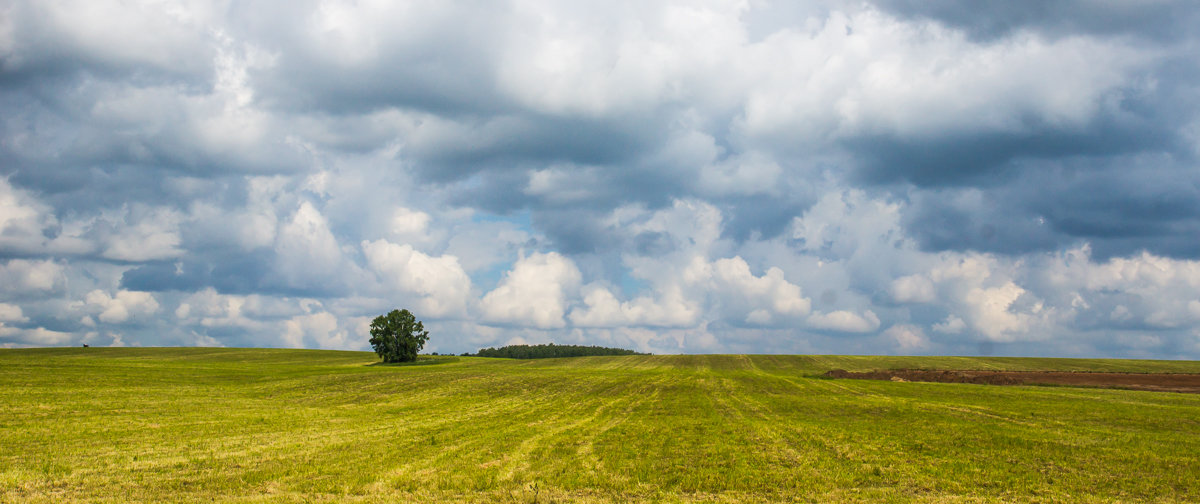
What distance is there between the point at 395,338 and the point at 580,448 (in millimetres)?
114131

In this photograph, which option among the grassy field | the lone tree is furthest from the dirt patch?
the lone tree

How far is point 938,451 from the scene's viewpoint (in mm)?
22391

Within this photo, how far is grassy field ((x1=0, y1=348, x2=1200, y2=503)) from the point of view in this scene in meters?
16.2

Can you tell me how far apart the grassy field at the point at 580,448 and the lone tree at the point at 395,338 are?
259 feet

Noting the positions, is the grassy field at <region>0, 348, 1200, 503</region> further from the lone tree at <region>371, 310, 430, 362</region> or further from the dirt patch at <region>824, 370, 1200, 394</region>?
the lone tree at <region>371, 310, 430, 362</region>

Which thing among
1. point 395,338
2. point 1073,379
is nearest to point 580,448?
point 1073,379

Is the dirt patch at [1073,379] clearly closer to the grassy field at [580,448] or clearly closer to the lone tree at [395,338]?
the grassy field at [580,448]

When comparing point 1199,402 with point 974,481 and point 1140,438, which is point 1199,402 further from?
point 974,481

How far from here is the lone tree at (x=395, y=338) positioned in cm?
12750

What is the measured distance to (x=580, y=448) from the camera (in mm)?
22734

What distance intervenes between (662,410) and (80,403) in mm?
34545

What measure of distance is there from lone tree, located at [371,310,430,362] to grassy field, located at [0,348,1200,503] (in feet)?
259

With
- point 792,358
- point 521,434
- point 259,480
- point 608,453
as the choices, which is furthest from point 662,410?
point 792,358

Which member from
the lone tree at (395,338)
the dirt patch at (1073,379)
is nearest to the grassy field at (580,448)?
the dirt patch at (1073,379)
